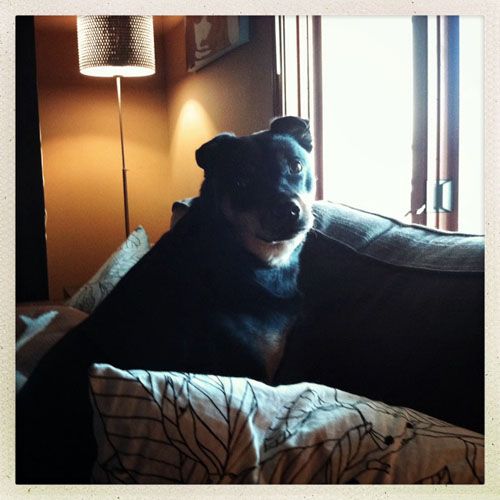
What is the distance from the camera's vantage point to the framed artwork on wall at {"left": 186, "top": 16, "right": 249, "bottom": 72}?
4.83 ft

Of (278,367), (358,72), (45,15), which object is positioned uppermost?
(45,15)

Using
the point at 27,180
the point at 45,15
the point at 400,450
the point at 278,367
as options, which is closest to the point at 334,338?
the point at 278,367

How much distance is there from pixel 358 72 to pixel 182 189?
49 centimetres

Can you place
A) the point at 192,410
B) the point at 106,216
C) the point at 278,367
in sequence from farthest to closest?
the point at 106,216 < the point at 278,367 < the point at 192,410

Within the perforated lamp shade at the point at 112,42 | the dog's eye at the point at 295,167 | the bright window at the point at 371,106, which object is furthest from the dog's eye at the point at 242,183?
the perforated lamp shade at the point at 112,42

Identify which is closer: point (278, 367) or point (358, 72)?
point (278, 367)

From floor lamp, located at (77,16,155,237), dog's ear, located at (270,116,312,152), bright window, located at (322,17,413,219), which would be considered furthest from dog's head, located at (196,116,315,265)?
floor lamp, located at (77,16,155,237)

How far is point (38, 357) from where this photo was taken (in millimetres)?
1411

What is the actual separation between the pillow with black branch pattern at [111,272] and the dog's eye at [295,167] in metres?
0.35

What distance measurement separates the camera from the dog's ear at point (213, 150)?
143 centimetres

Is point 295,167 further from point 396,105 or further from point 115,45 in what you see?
point 115,45

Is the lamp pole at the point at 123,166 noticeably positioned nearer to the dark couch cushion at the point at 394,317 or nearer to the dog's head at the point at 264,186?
the dog's head at the point at 264,186
